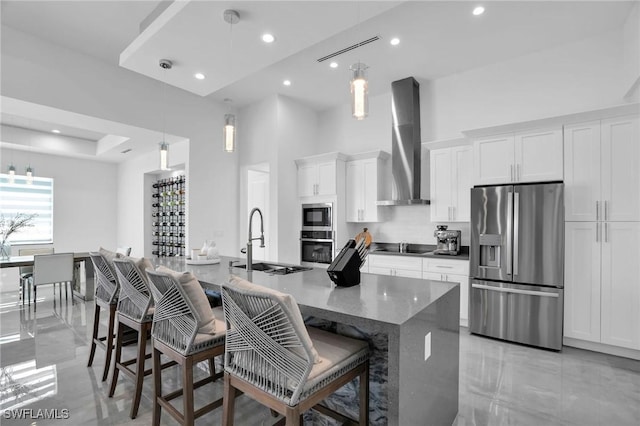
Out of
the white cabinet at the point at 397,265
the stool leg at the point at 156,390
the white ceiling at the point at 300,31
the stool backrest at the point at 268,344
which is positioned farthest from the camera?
the white cabinet at the point at 397,265

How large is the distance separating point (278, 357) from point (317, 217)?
3.90 metres

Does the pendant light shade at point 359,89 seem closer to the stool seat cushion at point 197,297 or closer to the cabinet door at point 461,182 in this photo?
the stool seat cushion at point 197,297

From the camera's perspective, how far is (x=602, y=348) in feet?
10.5

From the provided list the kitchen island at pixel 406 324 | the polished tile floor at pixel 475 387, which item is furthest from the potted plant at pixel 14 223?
the kitchen island at pixel 406 324

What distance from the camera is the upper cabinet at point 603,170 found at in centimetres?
305

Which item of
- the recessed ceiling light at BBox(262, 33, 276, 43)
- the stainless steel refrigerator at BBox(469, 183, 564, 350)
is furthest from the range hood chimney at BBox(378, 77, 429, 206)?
the recessed ceiling light at BBox(262, 33, 276, 43)

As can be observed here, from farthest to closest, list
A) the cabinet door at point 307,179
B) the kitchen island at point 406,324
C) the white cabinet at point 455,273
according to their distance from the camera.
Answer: the cabinet door at point 307,179, the white cabinet at point 455,273, the kitchen island at point 406,324

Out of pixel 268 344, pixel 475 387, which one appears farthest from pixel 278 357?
pixel 475 387

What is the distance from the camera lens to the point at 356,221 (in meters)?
5.12

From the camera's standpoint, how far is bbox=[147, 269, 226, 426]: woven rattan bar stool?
5.63 ft

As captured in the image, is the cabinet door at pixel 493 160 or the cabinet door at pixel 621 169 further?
the cabinet door at pixel 493 160

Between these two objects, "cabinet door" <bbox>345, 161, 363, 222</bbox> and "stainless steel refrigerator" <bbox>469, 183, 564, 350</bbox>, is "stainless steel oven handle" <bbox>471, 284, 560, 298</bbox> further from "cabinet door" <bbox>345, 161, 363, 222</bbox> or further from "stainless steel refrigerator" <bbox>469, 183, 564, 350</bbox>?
"cabinet door" <bbox>345, 161, 363, 222</bbox>

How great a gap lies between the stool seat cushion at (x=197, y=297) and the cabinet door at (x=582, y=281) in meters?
3.53

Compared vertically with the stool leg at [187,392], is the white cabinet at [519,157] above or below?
above
